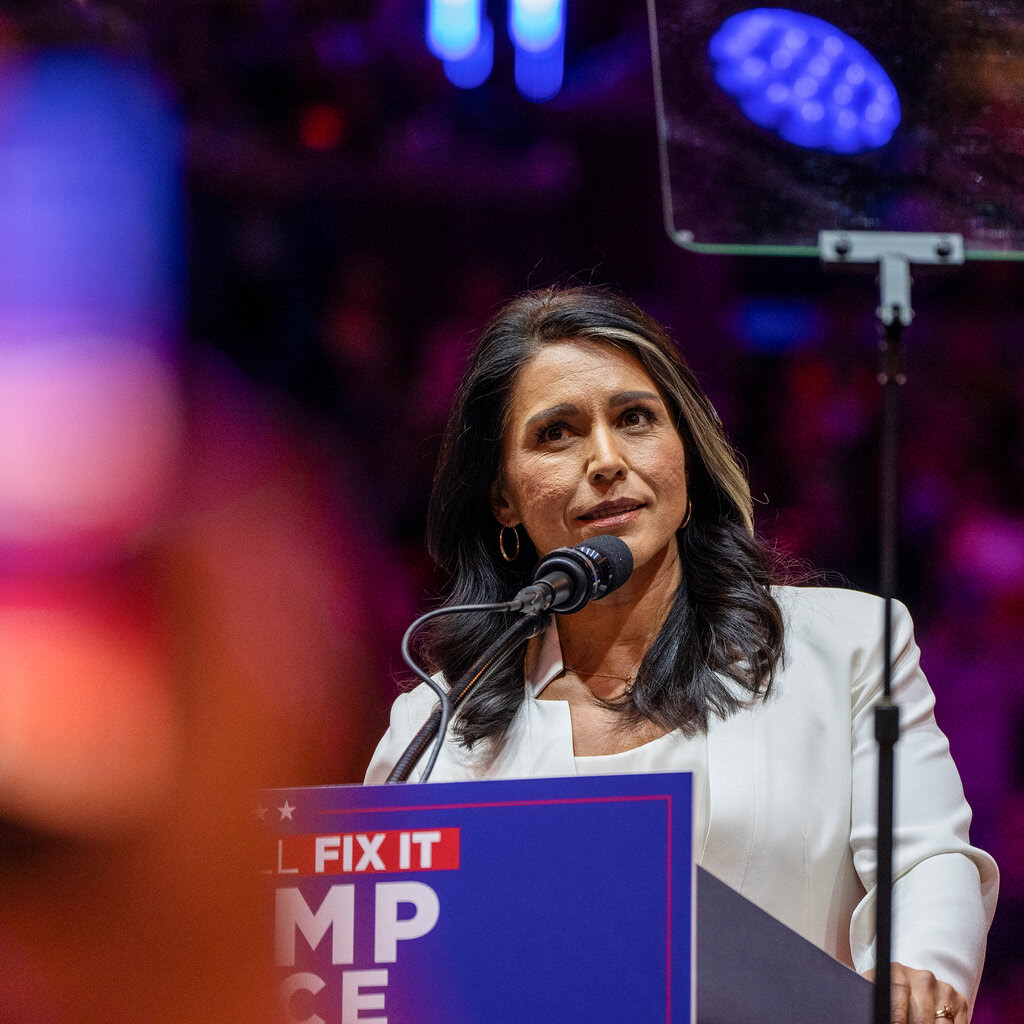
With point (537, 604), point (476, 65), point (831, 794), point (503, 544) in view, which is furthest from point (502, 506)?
point (476, 65)


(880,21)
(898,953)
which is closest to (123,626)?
(880,21)

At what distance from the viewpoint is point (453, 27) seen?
135 inches

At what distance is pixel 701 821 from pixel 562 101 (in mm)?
2355

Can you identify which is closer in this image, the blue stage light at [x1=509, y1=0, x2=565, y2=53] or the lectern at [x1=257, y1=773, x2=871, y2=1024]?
the lectern at [x1=257, y1=773, x2=871, y2=1024]

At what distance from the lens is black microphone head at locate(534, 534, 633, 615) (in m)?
1.40

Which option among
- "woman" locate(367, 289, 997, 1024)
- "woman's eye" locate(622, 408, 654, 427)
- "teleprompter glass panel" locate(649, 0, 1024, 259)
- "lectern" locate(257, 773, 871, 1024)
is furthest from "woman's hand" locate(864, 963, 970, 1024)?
"woman's eye" locate(622, 408, 654, 427)

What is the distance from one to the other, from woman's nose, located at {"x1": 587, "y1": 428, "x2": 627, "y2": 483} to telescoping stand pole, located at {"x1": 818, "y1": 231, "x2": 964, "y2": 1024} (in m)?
0.77

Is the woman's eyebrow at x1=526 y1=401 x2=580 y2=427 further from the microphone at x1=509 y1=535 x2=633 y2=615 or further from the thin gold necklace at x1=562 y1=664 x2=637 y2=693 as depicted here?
the microphone at x1=509 y1=535 x2=633 y2=615

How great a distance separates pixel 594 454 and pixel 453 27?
194cm

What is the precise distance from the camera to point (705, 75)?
3.87 ft

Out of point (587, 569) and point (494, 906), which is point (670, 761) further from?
point (494, 906)

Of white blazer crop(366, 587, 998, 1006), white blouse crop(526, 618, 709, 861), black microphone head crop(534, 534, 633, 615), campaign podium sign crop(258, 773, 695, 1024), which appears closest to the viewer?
campaign podium sign crop(258, 773, 695, 1024)

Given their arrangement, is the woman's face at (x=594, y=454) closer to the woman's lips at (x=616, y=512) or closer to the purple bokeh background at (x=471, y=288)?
the woman's lips at (x=616, y=512)

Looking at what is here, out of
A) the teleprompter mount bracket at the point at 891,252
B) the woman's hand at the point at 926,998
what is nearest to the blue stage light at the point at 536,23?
the teleprompter mount bracket at the point at 891,252
